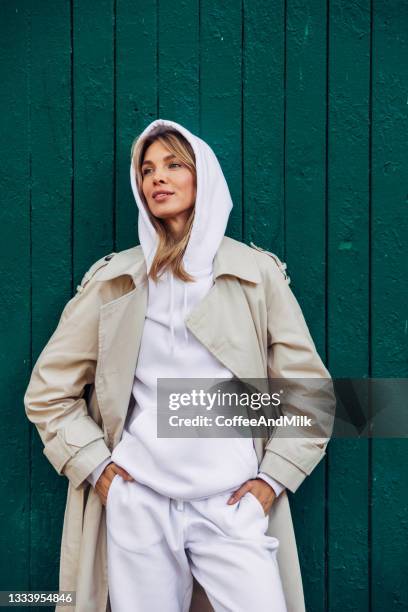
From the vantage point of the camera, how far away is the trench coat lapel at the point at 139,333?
7.55 ft

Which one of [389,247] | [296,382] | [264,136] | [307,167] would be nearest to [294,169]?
[307,167]

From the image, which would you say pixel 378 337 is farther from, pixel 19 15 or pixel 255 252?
pixel 19 15

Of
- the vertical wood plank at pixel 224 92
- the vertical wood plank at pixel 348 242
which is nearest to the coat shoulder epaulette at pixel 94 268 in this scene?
the vertical wood plank at pixel 224 92

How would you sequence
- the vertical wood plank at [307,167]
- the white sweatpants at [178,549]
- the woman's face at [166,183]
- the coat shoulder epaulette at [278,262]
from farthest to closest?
the vertical wood plank at [307,167] → the coat shoulder epaulette at [278,262] → the woman's face at [166,183] → the white sweatpants at [178,549]

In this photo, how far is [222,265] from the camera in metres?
2.36

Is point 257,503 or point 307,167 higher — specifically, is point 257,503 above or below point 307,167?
below

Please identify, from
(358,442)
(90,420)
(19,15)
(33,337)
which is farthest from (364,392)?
(19,15)

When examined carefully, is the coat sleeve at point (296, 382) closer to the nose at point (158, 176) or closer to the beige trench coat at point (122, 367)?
the beige trench coat at point (122, 367)

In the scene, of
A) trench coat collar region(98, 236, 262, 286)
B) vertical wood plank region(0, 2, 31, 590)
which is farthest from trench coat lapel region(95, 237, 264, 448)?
vertical wood plank region(0, 2, 31, 590)

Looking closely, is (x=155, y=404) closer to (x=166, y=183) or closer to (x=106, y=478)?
(x=106, y=478)

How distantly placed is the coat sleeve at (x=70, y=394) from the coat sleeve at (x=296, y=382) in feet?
1.90

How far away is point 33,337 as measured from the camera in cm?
273

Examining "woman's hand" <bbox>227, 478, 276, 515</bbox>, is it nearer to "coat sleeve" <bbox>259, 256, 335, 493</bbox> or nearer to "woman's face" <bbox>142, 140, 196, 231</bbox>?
"coat sleeve" <bbox>259, 256, 335, 493</bbox>

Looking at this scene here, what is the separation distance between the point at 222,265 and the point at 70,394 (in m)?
0.67
